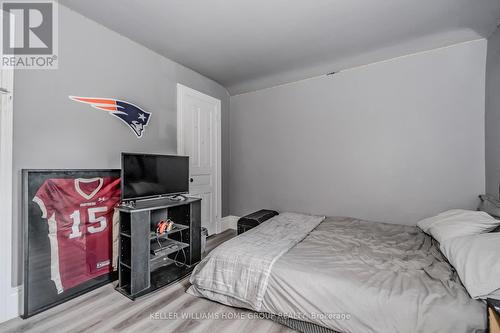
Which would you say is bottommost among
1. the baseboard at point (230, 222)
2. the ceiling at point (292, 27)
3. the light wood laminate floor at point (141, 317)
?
the light wood laminate floor at point (141, 317)

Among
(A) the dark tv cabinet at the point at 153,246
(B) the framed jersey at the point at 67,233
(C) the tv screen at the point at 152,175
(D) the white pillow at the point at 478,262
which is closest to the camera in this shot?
(D) the white pillow at the point at 478,262

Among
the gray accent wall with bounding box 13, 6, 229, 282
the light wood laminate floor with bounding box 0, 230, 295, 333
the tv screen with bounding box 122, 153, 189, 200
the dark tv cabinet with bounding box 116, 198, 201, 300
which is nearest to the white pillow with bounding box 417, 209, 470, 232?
the light wood laminate floor with bounding box 0, 230, 295, 333

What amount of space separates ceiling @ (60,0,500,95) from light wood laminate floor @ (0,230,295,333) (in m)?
2.70

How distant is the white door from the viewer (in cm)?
329

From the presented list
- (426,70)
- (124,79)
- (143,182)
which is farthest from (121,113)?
(426,70)

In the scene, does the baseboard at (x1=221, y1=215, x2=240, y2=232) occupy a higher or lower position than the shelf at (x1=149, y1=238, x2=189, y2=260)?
lower

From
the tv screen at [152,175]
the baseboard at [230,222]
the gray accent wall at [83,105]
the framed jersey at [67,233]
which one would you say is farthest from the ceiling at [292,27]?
the baseboard at [230,222]

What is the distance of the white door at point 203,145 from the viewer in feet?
10.8

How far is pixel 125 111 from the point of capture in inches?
99.7

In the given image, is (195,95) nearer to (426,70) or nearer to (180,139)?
(180,139)

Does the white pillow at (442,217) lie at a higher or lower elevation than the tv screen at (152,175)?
lower

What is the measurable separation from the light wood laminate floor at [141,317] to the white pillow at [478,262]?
3.91 ft

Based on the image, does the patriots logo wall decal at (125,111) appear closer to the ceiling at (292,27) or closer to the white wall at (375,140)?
the ceiling at (292,27)

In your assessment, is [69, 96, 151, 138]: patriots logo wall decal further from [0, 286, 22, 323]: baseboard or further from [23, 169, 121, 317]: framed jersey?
[0, 286, 22, 323]: baseboard
